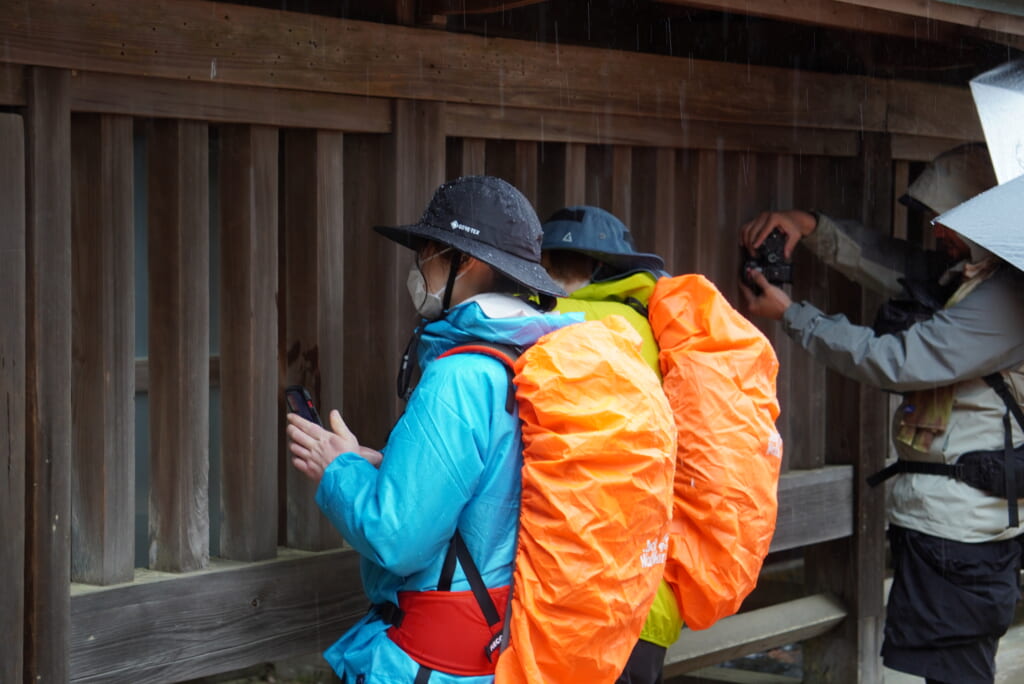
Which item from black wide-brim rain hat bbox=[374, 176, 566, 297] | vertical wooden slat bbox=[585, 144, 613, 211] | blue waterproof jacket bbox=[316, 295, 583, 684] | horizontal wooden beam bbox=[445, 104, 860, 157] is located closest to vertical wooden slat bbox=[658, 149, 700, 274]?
horizontal wooden beam bbox=[445, 104, 860, 157]

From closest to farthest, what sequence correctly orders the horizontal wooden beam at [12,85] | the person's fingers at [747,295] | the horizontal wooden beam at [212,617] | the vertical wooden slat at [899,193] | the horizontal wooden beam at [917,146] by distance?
the horizontal wooden beam at [12,85] → the horizontal wooden beam at [212,617] → the person's fingers at [747,295] → the horizontal wooden beam at [917,146] → the vertical wooden slat at [899,193]

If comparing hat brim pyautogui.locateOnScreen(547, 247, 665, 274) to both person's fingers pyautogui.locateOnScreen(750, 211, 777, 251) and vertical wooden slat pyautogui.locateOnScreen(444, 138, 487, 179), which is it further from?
person's fingers pyautogui.locateOnScreen(750, 211, 777, 251)

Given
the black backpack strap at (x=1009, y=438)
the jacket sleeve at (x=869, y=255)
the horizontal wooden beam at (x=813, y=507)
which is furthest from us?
the horizontal wooden beam at (x=813, y=507)

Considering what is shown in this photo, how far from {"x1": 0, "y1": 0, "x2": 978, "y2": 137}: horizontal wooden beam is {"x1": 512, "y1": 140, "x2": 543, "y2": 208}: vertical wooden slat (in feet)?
0.50

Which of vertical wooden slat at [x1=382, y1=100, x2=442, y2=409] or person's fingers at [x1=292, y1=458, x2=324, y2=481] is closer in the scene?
person's fingers at [x1=292, y1=458, x2=324, y2=481]

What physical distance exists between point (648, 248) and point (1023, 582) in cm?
452

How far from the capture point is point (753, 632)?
5238 millimetres

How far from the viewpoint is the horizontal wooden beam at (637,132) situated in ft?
13.1

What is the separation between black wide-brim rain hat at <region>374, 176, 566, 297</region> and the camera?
2.69m

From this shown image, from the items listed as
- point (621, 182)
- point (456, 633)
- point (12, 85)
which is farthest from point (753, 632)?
point (12, 85)

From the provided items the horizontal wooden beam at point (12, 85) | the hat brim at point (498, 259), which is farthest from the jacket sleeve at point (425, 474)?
the horizontal wooden beam at point (12, 85)

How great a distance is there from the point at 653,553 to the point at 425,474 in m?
0.55

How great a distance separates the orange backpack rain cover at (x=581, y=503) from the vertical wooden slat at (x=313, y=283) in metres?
1.25

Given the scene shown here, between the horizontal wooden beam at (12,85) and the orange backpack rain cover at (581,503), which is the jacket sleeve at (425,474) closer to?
the orange backpack rain cover at (581,503)
